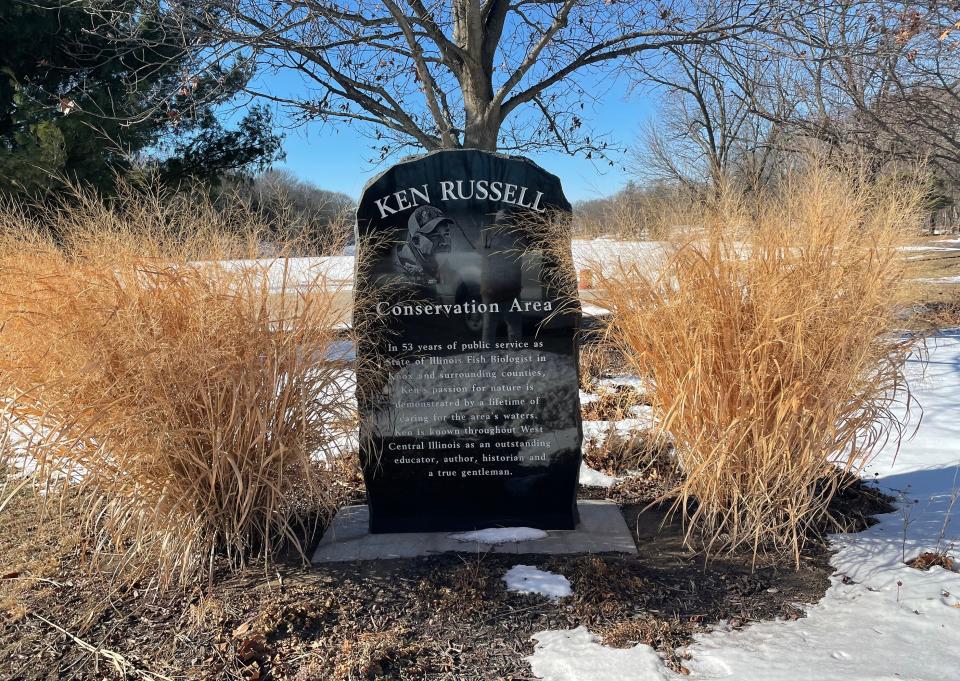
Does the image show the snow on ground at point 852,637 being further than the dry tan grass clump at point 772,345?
No

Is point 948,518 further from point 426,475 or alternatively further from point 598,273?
point 426,475

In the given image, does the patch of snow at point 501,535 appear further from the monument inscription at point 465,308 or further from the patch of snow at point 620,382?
the patch of snow at point 620,382

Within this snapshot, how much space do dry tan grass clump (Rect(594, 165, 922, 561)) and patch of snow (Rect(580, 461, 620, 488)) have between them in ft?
3.06

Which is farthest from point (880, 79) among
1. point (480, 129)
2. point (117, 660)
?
point (117, 660)

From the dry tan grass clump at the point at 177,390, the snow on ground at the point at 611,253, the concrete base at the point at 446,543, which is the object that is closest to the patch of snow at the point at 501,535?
the concrete base at the point at 446,543

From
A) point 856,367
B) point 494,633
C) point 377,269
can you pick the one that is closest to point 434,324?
point 377,269

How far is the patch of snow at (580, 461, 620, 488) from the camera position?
13.4ft

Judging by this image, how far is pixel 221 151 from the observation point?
435 inches

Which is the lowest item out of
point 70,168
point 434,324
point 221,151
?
point 434,324

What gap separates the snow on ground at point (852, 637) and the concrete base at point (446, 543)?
0.70 metres

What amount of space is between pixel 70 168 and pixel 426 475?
8226 mm

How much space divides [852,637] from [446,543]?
178 cm

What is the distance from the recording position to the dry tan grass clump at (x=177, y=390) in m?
2.67

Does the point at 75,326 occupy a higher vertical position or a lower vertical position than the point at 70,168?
lower
